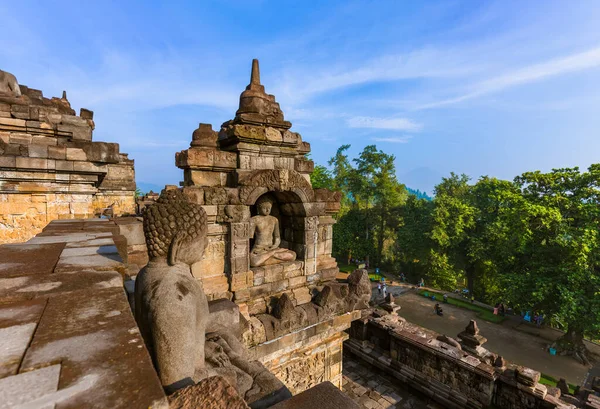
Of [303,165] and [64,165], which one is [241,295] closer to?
[303,165]

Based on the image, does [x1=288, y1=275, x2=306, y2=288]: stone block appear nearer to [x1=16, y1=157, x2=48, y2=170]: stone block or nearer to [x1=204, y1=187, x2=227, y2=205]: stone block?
[x1=204, y1=187, x2=227, y2=205]: stone block

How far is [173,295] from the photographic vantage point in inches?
80.2

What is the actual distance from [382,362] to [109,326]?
10.1 meters

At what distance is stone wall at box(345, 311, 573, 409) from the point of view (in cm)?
742

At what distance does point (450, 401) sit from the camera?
26.6 feet

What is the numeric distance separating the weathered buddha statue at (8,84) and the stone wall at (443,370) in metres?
11.8

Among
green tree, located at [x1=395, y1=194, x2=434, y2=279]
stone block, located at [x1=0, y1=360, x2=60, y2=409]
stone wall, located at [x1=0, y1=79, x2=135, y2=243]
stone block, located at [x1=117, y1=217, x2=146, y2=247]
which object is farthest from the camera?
green tree, located at [x1=395, y1=194, x2=434, y2=279]

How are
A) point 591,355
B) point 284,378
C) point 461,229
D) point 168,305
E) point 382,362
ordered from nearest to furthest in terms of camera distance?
1. point 168,305
2. point 284,378
3. point 382,362
4. point 591,355
5. point 461,229

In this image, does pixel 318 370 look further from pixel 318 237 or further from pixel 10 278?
pixel 10 278

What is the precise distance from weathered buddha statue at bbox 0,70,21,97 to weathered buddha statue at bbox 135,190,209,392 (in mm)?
7270

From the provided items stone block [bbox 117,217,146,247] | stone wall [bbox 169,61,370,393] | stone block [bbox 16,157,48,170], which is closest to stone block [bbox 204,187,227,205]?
stone wall [bbox 169,61,370,393]

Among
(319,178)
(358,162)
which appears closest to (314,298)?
(319,178)

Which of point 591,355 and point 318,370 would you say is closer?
point 318,370

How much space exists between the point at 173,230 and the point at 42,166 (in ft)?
17.8
